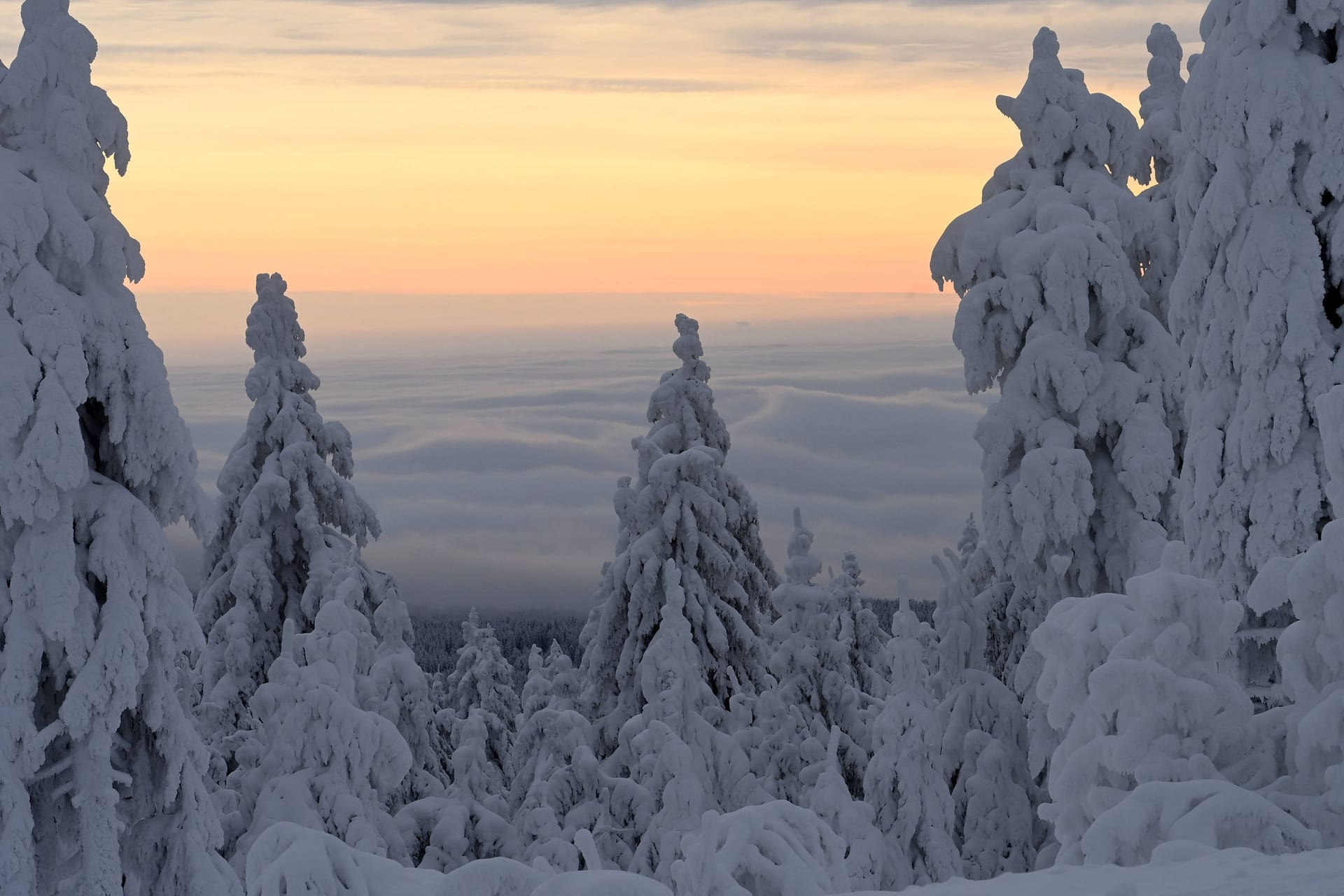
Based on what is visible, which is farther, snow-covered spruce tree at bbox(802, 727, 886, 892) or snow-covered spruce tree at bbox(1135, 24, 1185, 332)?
snow-covered spruce tree at bbox(802, 727, 886, 892)

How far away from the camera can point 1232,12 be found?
17484 millimetres

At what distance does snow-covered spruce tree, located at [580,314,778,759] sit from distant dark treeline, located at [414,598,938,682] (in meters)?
48.7

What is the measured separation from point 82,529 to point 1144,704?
11.8 metres

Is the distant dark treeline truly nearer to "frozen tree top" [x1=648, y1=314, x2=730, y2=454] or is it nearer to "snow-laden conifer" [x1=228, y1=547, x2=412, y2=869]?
"frozen tree top" [x1=648, y1=314, x2=730, y2=454]

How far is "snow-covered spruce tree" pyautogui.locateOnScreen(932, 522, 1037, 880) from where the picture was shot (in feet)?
72.3

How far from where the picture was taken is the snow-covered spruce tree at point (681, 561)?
2734 cm

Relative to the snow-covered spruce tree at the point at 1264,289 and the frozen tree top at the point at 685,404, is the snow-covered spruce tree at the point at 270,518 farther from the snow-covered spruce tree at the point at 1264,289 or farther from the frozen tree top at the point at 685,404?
the snow-covered spruce tree at the point at 1264,289

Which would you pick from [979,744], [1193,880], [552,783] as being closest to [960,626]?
[979,744]

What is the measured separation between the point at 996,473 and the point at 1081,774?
932 cm

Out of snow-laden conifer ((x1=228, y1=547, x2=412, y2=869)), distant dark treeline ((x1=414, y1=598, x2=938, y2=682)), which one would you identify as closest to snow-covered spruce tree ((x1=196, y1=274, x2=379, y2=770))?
snow-laden conifer ((x1=228, y1=547, x2=412, y2=869))

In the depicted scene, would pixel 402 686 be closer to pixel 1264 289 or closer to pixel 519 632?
pixel 1264 289

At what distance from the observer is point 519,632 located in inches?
4114

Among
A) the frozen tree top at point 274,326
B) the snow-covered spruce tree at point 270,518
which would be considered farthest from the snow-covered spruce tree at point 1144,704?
the frozen tree top at point 274,326

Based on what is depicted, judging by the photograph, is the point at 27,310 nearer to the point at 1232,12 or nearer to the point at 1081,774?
the point at 1081,774
